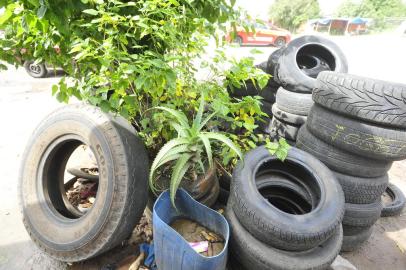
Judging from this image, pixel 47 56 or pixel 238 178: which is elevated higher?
pixel 47 56

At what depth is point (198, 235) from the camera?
1.64m

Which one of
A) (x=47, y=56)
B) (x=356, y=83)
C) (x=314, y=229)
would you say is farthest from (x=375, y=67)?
(x=47, y=56)

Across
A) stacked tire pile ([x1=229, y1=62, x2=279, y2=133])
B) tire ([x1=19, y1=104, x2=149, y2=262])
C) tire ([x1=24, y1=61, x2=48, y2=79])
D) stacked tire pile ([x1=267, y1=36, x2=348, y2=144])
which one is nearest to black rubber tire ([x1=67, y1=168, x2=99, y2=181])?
tire ([x1=19, y1=104, x2=149, y2=262])

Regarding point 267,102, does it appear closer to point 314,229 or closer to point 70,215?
point 314,229

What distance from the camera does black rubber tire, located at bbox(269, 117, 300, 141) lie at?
298 cm

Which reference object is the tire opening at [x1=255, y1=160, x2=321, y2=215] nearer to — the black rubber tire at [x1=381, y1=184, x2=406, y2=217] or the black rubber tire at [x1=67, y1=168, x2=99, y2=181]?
the black rubber tire at [x1=381, y1=184, x2=406, y2=217]

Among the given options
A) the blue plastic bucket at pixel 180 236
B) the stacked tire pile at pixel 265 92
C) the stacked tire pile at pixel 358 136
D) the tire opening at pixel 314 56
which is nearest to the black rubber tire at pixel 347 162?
the stacked tire pile at pixel 358 136

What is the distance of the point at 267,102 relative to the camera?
3.59 meters

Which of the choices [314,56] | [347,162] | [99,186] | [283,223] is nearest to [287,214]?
[283,223]

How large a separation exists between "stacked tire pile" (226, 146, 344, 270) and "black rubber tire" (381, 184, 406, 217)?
1304 millimetres

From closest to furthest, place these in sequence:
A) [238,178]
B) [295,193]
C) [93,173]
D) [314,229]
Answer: [314,229]
[238,178]
[295,193]
[93,173]

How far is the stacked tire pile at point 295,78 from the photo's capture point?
2.83 m

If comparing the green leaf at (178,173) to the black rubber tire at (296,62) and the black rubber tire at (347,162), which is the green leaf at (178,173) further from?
the black rubber tire at (296,62)

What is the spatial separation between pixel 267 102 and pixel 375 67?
7986 mm
